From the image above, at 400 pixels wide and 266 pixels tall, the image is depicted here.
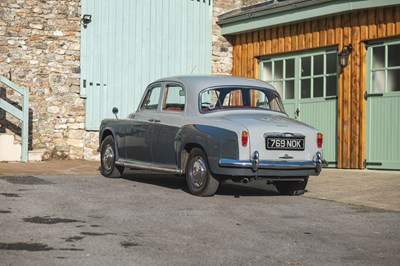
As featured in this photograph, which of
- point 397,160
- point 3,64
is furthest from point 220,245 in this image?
point 3,64

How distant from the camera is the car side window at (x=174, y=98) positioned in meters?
10.2

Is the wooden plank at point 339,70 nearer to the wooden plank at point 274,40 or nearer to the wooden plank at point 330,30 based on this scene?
the wooden plank at point 330,30

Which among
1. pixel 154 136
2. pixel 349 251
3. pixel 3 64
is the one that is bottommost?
pixel 349 251

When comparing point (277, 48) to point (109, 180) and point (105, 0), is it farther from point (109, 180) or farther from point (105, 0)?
point (109, 180)

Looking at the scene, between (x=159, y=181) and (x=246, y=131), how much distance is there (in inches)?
122

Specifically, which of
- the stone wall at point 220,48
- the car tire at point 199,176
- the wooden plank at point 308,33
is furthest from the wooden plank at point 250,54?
the car tire at point 199,176

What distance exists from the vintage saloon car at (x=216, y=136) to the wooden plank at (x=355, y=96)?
424 cm

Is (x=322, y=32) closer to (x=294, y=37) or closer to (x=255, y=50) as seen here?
(x=294, y=37)

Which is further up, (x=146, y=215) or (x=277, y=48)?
(x=277, y=48)

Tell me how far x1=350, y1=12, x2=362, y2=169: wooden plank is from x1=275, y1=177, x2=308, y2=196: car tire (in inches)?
173

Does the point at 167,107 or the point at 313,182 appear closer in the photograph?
the point at 167,107

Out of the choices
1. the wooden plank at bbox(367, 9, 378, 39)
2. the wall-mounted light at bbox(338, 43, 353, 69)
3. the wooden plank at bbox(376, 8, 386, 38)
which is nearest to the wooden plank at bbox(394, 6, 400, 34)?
the wooden plank at bbox(376, 8, 386, 38)

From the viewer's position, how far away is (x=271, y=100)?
34.2ft

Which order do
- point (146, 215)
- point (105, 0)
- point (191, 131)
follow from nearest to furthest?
1. point (146, 215)
2. point (191, 131)
3. point (105, 0)
